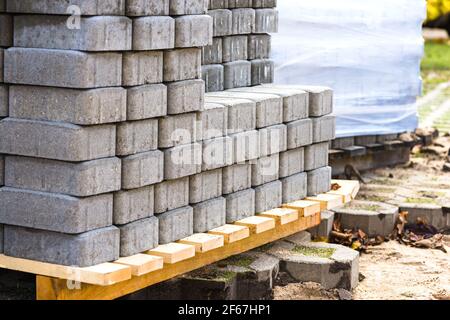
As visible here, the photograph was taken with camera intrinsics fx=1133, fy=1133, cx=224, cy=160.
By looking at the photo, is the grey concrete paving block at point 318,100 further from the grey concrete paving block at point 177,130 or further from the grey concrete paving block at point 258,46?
the grey concrete paving block at point 177,130

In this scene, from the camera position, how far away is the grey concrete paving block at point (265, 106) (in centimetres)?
697

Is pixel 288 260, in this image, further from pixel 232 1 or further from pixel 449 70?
pixel 449 70

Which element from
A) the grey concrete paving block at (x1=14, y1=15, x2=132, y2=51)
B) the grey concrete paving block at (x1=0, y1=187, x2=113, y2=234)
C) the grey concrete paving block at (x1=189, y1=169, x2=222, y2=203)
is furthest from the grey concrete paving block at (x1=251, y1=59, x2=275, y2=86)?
the grey concrete paving block at (x1=0, y1=187, x2=113, y2=234)

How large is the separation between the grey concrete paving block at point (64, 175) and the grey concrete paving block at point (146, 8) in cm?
76

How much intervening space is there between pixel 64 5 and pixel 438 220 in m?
4.41

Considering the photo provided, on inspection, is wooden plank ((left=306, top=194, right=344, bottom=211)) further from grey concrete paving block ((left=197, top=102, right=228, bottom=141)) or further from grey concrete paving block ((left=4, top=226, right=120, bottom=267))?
grey concrete paving block ((left=4, top=226, right=120, bottom=267))

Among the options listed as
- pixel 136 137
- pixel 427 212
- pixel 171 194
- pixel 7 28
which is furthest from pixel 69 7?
pixel 427 212

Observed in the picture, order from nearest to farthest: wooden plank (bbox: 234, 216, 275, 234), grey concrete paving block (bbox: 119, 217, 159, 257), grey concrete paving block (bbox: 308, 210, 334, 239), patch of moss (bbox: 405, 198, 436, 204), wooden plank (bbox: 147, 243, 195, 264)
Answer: grey concrete paving block (bbox: 119, 217, 159, 257)
wooden plank (bbox: 147, 243, 195, 264)
wooden plank (bbox: 234, 216, 275, 234)
grey concrete paving block (bbox: 308, 210, 334, 239)
patch of moss (bbox: 405, 198, 436, 204)

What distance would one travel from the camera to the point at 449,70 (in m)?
22.0

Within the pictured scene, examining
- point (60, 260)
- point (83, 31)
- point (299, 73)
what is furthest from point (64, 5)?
point (299, 73)

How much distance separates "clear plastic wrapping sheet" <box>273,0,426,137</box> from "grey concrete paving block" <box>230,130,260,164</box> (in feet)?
8.40

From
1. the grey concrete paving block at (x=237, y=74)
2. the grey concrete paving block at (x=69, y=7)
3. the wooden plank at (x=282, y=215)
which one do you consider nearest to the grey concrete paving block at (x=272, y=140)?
the wooden plank at (x=282, y=215)

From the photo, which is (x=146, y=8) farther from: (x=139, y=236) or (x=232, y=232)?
(x=232, y=232)

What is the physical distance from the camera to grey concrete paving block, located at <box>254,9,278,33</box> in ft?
25.7
